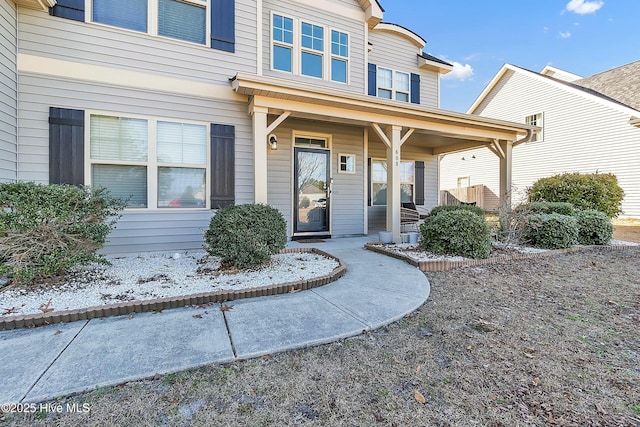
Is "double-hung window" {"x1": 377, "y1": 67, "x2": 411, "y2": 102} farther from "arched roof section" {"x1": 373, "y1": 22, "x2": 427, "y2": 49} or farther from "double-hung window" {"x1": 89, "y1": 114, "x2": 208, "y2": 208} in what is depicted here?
"double-hung window" {"x1": 89, "y1": 114, "x2": 208, "y2": 208}

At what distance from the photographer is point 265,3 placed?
6105mm

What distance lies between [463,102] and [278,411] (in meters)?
23.6

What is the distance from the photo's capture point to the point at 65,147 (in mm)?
4539

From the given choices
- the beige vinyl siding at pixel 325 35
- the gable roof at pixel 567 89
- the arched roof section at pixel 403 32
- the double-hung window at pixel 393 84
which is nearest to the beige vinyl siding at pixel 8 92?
the beige vinyl siding at pixel 325 35

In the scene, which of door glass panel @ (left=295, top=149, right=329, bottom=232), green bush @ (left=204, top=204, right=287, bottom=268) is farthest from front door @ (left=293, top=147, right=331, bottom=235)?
green bush @ (left=204, top=204, right=287, bottom=268)

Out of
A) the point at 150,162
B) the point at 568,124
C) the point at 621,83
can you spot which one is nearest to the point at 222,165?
the point at 150,162

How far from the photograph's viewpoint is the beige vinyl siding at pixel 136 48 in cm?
447

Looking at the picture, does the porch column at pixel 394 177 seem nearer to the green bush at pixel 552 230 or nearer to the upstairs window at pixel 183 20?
the green bush at pixel 552 230

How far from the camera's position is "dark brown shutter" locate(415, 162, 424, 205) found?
9258 mm

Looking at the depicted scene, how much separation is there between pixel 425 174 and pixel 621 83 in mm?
11392

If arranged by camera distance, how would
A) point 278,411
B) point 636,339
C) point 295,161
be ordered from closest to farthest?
point 278,411 < point 636,339 < point 295,161

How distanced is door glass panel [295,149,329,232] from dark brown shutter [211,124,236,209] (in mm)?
1591

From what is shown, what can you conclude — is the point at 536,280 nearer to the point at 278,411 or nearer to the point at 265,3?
the point at 278,411

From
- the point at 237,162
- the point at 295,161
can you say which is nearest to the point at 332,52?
the point at 295,161
